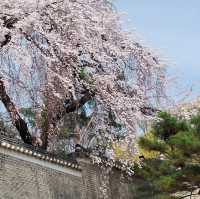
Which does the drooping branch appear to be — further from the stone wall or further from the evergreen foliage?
the evergreen foliage

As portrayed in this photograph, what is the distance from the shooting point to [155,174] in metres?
15.8

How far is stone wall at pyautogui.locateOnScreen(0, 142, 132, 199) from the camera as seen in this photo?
1230 cm

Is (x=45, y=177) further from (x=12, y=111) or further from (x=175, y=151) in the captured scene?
(x=175, y=151)

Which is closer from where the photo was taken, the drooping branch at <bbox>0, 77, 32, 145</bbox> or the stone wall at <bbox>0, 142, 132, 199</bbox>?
the stone wall at <bbox>0, 142, 132, 199</bbox>

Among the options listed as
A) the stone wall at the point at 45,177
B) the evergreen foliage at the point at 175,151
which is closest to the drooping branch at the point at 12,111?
the stone wall at the point at 45,177

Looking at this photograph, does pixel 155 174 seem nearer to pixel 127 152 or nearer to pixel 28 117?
pixel 127 152

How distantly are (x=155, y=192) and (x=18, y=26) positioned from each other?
7.30 meters

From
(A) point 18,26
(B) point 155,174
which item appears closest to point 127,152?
(B) point 155,174

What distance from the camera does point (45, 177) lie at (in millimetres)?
Result: 13695

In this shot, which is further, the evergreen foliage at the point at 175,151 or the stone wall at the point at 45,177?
the evergreen foliage at the point at 175,151

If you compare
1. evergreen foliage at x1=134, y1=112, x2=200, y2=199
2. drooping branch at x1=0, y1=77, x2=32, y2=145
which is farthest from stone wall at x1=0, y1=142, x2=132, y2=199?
evergreen foliage at x1=134, y1=112, x2=200, y2=199

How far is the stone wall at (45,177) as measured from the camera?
12305 millimetres

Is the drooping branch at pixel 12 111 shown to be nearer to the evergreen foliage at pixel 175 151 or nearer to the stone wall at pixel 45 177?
the stone wall at pixel 45 177

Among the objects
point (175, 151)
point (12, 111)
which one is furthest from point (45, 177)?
point (175, 151)
